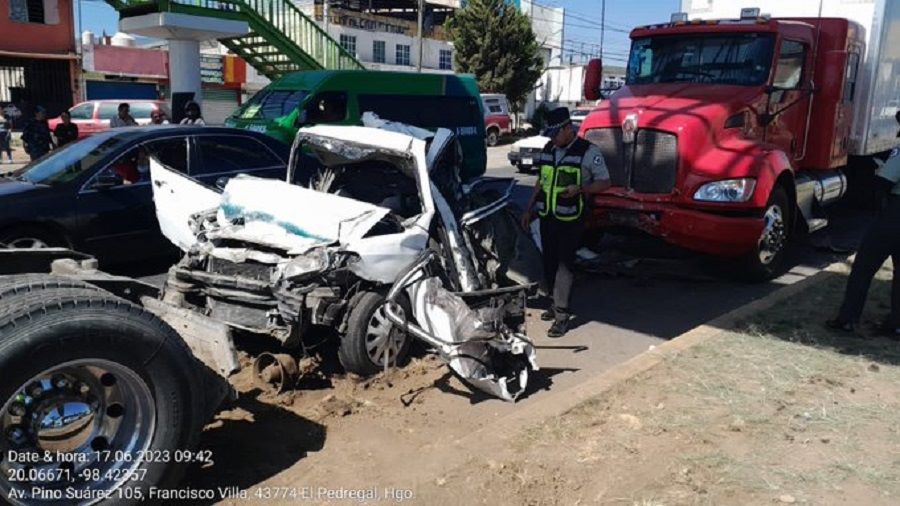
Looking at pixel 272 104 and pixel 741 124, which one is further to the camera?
pixel 272 104

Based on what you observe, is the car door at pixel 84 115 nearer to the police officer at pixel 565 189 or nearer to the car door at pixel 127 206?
the car door at pixel 127 206

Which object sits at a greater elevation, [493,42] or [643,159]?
[493,42]

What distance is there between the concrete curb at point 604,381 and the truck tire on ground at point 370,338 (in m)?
1.04

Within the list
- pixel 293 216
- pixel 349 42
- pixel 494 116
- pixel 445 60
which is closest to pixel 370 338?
pixel 293 216

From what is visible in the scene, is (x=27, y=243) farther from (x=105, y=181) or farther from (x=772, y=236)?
(x=772, y=236)

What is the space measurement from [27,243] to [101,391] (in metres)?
4.13

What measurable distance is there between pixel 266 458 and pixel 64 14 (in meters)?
28.1

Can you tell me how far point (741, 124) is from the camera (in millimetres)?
7625

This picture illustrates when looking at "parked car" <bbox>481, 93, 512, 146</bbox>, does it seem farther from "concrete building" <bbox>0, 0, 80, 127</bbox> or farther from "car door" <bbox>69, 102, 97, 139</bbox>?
"concrete building" <bbox>0, 0, 80, 127</bbox>

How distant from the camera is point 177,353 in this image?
3.10 meters

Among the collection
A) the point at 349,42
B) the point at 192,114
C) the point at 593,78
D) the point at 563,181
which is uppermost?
the point at 349,42

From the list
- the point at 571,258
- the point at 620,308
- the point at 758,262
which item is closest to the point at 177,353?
the point at 571,258

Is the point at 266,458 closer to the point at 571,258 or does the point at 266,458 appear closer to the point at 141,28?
the point at 571,258

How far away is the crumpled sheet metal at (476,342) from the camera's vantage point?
14.7 feet
